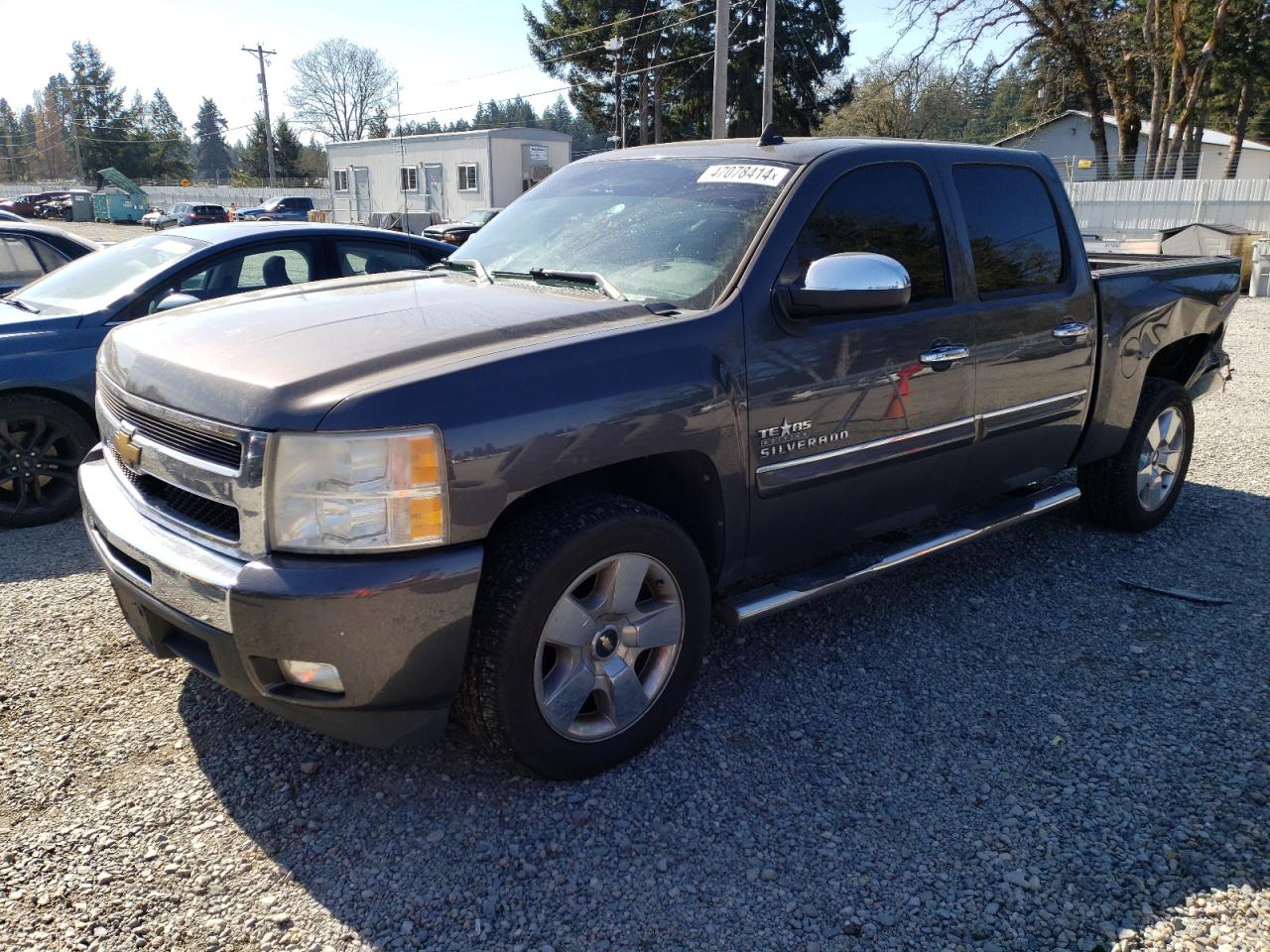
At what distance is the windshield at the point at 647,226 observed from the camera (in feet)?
10.9

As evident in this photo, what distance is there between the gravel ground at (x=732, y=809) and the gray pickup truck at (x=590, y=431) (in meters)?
0.33

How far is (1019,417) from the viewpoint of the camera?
420 centimetres

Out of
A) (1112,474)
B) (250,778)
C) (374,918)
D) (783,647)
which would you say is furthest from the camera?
(1112,474)

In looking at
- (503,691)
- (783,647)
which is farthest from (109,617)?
(783,647)

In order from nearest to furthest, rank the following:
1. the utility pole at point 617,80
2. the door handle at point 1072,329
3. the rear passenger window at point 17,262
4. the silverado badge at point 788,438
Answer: the silverado badge at point 788,438 < the door handle at point 1072,329 < the rear passenger window at point 17,262 < the utility pole at point 617,80

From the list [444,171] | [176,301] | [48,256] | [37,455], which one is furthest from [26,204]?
[176,301]

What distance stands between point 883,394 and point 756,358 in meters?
0.66

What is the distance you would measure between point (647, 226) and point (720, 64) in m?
20.0

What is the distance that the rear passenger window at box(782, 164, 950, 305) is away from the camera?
3.45 metres

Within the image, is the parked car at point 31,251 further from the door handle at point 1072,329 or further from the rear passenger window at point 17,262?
the door handle at point 1072,329

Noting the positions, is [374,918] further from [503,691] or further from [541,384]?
[541,384]

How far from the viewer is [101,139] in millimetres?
90625

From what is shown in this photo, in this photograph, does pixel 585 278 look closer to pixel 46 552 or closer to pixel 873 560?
pixel 873 560

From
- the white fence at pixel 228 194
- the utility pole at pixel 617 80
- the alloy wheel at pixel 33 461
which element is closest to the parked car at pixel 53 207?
the white fence at pixel 228 194
